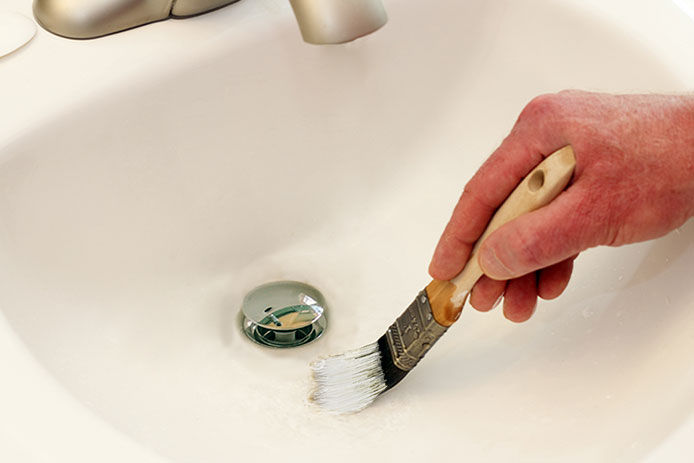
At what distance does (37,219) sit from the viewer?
0.48 meters

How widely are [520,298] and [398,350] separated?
0.25 feet

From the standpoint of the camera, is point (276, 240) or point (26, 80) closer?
point (26, 80)

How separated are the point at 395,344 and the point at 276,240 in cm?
15

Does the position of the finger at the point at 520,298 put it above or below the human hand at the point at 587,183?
below

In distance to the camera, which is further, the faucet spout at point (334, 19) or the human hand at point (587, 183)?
Result: the faucet spout at point (334, 19)

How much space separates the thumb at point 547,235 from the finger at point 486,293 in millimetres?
63

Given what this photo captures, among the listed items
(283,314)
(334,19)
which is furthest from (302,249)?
(334,19)

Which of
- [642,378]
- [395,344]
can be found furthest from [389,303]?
[642,378]

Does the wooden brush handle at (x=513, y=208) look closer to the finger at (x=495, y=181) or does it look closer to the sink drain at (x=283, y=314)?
the finger at (x=495, y=181)

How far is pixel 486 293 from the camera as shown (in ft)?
1.60

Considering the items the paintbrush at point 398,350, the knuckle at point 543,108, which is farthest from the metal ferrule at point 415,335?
the knuckle at point 543,108

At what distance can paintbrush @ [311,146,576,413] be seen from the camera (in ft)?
1.54

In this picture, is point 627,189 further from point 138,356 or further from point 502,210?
point 138,356

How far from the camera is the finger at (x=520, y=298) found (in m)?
0.49
